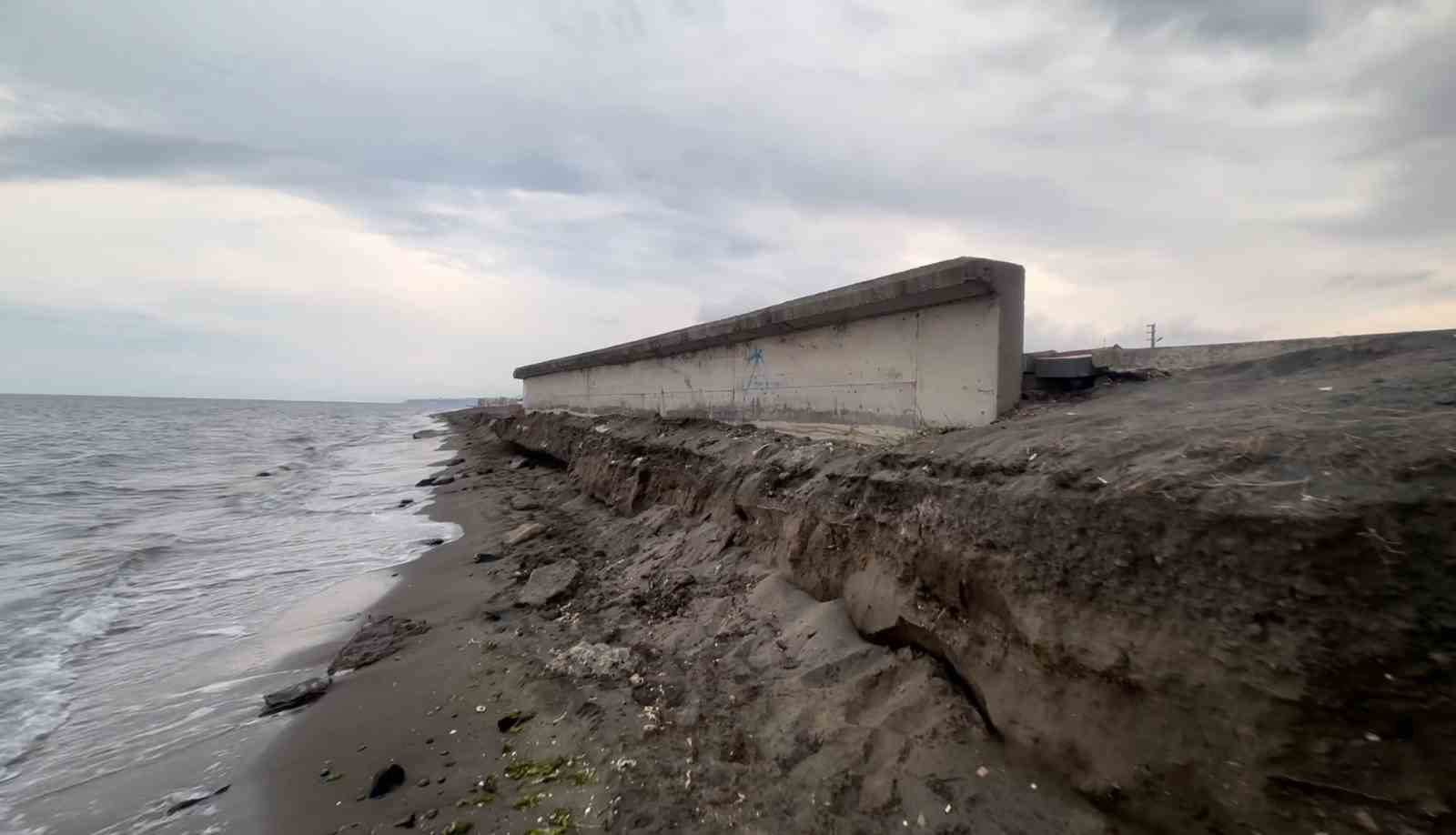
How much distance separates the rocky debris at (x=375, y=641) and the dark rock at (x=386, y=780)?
1952 millimetres

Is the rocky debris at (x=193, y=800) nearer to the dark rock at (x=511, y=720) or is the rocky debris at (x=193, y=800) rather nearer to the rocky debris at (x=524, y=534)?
the dark rock at (x=511, y=720)

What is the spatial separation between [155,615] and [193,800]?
4550mm

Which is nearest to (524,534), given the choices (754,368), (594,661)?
(754,368)

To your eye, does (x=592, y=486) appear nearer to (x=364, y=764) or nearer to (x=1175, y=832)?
(x=364, y=764)

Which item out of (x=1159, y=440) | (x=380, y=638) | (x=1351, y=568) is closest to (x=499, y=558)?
(x=380, y=638)

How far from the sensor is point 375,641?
5215mm

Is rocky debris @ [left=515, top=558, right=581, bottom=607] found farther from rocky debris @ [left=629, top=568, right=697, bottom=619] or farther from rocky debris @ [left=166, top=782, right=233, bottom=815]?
rocky debris @ [left=166, top=782, right=233, bottom=815]

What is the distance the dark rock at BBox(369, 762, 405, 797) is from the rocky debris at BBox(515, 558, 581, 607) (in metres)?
2.23

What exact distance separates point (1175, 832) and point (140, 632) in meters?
8.61

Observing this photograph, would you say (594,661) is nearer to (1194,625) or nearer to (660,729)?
(660,729)

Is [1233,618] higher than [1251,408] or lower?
lower

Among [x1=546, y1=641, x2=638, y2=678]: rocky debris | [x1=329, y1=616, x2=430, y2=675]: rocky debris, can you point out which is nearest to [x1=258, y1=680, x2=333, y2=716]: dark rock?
[x1=329, y1=616, x2=430, y2=675]: rocky debris

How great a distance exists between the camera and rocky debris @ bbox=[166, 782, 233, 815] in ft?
11.1

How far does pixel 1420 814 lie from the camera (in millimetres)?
1588
